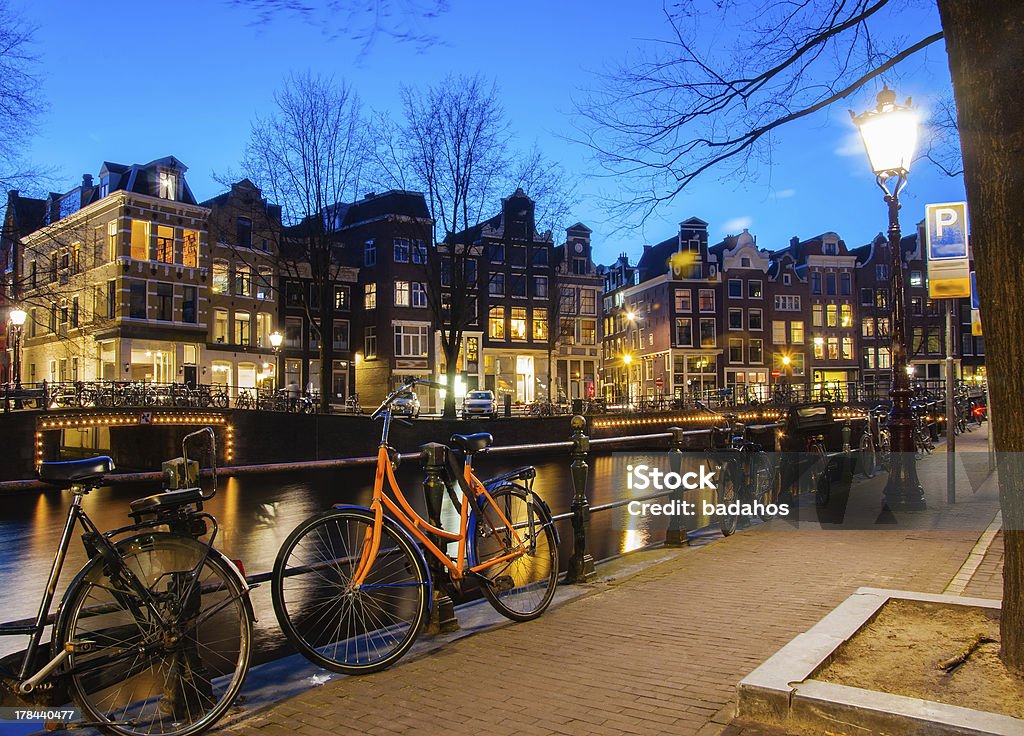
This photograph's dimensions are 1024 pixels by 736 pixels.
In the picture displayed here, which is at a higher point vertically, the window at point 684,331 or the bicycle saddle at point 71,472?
the window at point 684,331

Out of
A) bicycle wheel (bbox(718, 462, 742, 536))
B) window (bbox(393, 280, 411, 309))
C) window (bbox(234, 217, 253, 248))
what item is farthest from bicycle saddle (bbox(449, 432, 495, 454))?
window (bbox(393, 280, 411, 309))

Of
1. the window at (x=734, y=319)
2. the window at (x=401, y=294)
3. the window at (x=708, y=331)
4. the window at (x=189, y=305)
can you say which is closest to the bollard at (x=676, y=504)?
the window at (x=189, y=305)

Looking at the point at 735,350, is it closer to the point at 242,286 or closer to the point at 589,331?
the point at 589,331

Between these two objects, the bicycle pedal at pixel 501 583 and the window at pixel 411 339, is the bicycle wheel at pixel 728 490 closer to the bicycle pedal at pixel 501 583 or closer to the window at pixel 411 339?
the bicycle pedal at pixel 501 583

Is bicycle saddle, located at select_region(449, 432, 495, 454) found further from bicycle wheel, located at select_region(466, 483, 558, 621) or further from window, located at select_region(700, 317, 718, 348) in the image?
window, located at select_region(700, 317, 718, 348)

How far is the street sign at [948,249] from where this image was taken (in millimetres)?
9734

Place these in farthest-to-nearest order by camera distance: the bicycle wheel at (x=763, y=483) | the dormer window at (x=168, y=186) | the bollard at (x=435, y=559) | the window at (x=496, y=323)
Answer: the window at (x=496, y=323), the dormer window at (x=168, y=186), the bicycle wheel at (x=763, y=483), the bollard at (x=435, y=559)

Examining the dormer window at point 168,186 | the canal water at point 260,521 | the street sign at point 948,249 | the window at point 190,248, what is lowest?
the canal water at point 260,521

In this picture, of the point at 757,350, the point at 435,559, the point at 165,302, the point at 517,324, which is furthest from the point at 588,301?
the point at 435,559

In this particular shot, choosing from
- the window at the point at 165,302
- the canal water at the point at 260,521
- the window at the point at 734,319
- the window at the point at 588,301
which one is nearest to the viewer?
the canal water at the point at 260,521

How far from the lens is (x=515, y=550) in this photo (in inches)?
215

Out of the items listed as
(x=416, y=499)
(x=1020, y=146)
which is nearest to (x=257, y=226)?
(x=416, y=499)

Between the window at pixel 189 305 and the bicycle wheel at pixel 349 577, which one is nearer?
the bicycle wheel at pixel 349 577

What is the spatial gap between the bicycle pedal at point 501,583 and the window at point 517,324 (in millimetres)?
46226
